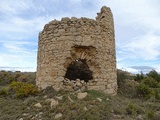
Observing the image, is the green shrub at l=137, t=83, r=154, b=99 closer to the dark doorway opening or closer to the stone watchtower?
the stone watchtower

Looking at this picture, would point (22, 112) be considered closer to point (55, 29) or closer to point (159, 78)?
point (55, 29)

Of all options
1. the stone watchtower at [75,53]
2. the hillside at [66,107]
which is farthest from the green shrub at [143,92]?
the stone watchtower at [75,53]

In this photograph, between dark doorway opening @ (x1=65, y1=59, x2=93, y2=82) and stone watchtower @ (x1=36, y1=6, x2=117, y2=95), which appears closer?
stone watchtower @ (x1=36, y1=6, x2=117, y2=95)

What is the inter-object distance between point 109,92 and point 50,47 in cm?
298

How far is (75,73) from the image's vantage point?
349 inches

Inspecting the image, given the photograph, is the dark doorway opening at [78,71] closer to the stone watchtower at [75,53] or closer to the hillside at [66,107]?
the stone watchtower at [75,53]

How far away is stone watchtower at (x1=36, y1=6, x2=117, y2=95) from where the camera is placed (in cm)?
650

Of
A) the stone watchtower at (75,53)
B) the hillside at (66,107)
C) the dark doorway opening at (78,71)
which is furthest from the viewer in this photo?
the dark doorway opening at (78,71)

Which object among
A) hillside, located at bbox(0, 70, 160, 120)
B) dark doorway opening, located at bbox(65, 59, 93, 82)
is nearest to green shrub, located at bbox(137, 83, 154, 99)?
hillside, located at bbox(0, 70, 160, 120)

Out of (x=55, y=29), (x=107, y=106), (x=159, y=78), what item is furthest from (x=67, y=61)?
(x=159, y=78)

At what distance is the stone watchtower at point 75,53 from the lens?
6.50 m

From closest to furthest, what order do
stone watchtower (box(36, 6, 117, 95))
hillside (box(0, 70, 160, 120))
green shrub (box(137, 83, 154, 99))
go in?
hillside (box(0, 70, 160, 120))
stone watchtower (box(36, 6, 117, 95))
green shrub (box(137, 83, 154, 99))

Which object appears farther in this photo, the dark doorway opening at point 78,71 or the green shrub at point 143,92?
the dark doorway opening at point 78,71

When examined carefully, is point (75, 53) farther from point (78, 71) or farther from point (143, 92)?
point (143, 92)
